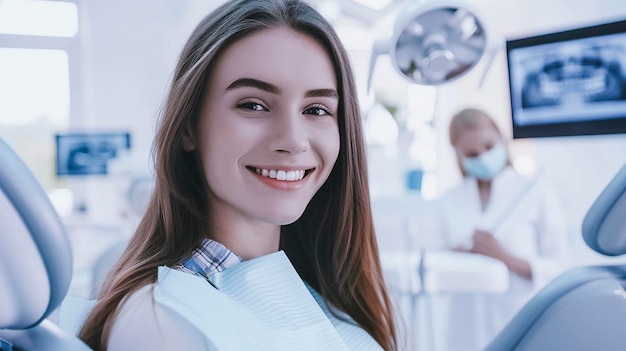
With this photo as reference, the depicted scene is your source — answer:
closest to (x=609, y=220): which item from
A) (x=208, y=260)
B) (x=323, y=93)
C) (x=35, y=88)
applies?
(x=323, y=93)

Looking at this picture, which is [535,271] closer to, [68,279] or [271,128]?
[271,128]

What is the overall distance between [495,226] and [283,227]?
5.32 feet

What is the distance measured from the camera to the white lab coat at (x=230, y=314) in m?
0.65

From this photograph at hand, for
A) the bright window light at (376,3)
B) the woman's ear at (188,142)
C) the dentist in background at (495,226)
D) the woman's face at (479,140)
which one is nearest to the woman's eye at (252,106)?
the woman's ear at (188,142)

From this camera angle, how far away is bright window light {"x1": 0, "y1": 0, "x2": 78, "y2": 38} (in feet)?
7.82

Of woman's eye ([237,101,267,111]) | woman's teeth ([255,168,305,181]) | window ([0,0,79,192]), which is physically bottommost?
woman's teeth ([255,168,305,181])

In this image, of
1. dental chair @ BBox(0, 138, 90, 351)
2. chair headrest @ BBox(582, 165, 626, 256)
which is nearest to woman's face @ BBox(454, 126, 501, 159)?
chair headrest @ BBox(582, 165, 626, 256)

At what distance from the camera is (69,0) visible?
10.2 ft

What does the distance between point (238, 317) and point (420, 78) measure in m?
0.77

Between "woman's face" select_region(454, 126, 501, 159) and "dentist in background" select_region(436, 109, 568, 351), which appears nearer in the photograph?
"dentist in background" select_region(436, 109, 568, 351)

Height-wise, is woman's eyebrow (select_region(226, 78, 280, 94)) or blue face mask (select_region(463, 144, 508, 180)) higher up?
woman's eyebrow (select_region(226, 78, 280, 94))

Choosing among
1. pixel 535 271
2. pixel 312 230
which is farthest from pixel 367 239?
pixel 535 271

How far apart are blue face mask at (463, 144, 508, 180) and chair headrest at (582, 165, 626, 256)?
1.84 meters

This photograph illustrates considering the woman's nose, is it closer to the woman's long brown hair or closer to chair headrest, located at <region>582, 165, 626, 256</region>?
the woman's long brown hair
